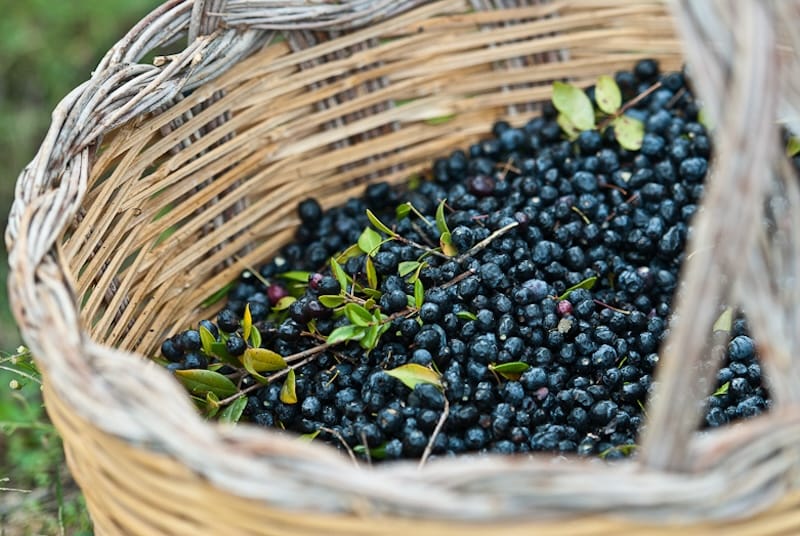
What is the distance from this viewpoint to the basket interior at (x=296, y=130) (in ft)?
4.64

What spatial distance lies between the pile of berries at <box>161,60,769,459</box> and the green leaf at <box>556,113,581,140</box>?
0.02m

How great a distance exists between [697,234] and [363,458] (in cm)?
58

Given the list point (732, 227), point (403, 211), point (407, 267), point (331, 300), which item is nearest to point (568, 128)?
point (403, 211)

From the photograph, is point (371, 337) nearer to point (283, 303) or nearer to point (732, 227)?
point (283, 303)

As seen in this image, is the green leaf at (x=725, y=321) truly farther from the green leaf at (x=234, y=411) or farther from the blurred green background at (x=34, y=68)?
the blurred green background at (x=34, y=68)

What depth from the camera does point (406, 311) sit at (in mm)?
1327

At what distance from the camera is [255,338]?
1.36m

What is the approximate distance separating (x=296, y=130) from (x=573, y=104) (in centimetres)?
50

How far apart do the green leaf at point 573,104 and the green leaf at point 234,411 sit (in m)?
0.78

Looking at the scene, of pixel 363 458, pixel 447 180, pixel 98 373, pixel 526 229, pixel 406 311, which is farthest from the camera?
pixel 447 180

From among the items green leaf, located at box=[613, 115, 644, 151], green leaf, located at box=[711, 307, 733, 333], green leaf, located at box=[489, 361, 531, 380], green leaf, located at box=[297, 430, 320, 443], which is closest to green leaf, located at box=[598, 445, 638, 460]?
green leaf, located at box=[489, 361, 531, 380]

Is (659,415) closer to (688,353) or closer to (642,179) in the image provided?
(688,353)

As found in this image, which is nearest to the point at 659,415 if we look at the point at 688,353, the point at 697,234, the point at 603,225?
the point at 688,353

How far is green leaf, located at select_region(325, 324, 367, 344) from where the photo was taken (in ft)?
4.20
